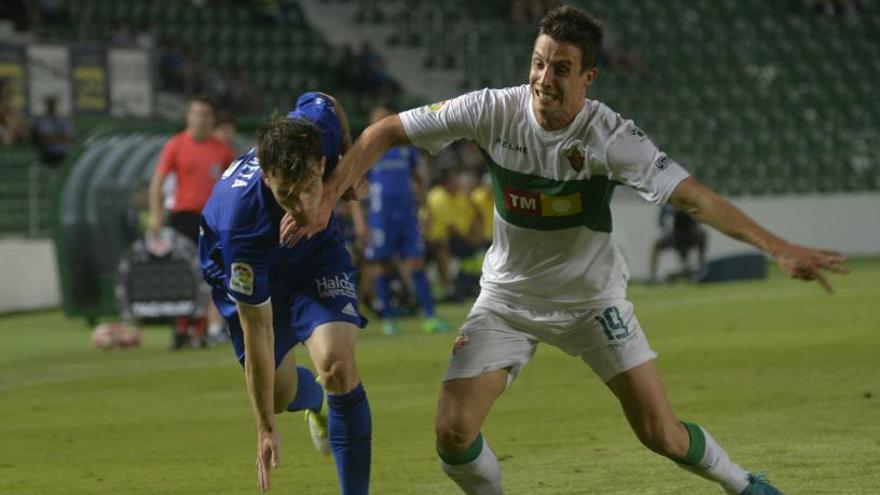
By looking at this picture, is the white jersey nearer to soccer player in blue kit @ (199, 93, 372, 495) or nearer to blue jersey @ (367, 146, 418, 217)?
soccer player in blue kit @ (199, 93, 372, 495)

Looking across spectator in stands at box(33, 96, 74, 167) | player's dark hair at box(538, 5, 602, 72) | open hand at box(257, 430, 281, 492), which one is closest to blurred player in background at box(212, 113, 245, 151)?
spectator in stands at box(33, 96, 74, 167)

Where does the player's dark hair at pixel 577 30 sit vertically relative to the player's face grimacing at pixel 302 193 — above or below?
above

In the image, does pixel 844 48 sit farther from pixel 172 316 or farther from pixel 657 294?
pixel 172 316

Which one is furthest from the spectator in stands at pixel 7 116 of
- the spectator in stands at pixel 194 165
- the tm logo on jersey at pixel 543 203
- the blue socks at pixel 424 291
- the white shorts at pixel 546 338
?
the tm logo on jersey at pixel 543 203

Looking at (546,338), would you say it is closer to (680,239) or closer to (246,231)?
(246,231)

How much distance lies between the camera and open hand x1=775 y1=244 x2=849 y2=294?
17.2 feet

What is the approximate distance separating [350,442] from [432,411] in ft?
13.8

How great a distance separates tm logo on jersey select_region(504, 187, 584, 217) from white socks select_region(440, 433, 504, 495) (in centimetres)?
89

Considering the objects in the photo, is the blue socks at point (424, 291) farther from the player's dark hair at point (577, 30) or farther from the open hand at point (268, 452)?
the player's dark hair at point (577, 30)

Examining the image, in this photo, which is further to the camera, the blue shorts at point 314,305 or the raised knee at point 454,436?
the blue shorts at point 314,305

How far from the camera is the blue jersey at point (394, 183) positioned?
18.1m

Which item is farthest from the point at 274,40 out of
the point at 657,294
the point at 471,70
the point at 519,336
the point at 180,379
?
the point at 519,336

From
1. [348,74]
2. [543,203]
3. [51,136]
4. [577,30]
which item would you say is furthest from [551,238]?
[348,74]

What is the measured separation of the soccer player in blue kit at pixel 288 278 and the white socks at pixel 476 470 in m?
0.42
